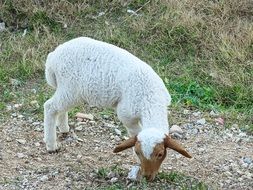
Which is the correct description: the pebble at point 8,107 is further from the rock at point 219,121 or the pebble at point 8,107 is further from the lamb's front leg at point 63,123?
the rock at point 219,121

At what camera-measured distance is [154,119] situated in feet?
15.5

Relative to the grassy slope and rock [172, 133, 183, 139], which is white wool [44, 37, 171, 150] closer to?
rock [172, 133, 183, 139]

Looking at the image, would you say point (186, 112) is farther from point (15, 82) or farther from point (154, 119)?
point (15, 82)

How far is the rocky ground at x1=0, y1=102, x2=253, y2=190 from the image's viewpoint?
494 cm

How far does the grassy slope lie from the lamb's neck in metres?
1.57

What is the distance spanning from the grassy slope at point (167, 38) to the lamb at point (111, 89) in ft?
4.08

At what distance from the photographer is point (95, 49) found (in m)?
5.16

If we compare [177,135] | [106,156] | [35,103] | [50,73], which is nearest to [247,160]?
[177,135]

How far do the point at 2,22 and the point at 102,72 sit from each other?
3.30 metres

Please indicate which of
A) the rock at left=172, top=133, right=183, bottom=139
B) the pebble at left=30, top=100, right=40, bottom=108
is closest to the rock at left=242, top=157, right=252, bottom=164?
the rock at left=172, top=133, right=183, bottom=139

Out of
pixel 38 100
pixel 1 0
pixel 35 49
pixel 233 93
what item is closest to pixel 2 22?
pixel 1 0

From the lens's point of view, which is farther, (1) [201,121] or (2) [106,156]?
(1) [201,121]

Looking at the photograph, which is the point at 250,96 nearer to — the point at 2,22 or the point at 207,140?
the point at 207,140

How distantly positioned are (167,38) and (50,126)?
2.60m
